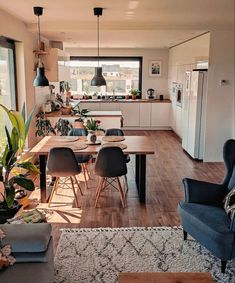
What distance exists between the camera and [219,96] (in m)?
6.30

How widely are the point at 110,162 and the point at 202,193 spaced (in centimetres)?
126

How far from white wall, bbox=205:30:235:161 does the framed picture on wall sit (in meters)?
4.20

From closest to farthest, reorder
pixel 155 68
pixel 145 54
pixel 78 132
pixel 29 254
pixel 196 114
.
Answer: pixel 29 254
pixel 78 132
pixel 196 114
pixel 145 54
pixel 155 68

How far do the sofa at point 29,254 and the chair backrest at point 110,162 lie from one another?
5.72ft

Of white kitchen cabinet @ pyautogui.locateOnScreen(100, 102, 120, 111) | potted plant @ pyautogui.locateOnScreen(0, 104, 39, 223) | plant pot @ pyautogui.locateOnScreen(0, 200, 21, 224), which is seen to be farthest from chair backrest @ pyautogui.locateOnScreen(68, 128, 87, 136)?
white kitchen cabinet @ pyautogui.locateOnScreen(100, 102, 120, 111)

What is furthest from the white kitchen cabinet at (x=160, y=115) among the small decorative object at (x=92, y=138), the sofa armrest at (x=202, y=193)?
the sofa armrest at (x=202, y=193)

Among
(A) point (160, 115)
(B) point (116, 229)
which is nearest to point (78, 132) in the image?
(B) point (116, 229)

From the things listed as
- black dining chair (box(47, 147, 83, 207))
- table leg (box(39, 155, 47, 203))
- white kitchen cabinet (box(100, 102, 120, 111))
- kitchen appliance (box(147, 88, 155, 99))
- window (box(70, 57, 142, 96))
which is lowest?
table leg (box(39, 155, 47, 203))

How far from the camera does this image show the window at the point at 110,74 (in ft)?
33.8

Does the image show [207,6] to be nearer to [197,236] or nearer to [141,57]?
[197,236]

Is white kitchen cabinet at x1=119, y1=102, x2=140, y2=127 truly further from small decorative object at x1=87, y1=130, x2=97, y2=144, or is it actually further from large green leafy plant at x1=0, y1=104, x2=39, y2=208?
large green leafy plant at x1=0, y1=104, x2=39, y2=208

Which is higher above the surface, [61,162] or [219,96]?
[219,96]

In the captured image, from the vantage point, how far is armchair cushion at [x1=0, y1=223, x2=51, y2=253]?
2.33m

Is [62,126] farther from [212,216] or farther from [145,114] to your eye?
[145,114]
